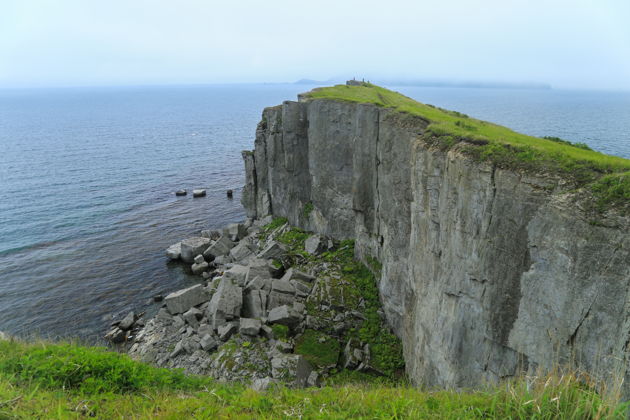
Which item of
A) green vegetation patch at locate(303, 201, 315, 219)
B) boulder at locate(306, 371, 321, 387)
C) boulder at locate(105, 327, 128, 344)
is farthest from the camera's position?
green vegetation patch at locate(303, 201, 315, 219)

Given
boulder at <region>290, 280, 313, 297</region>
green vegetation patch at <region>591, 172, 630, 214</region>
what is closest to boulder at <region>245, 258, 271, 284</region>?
boulder at <region>290, 280, 313, 297</region>

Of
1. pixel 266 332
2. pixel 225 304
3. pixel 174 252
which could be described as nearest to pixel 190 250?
pixel 174 252

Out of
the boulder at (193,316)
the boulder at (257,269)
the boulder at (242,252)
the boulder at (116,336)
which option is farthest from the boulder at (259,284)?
the boulder at (116,336)

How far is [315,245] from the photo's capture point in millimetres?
40406

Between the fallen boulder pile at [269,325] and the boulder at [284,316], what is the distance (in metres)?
0.08

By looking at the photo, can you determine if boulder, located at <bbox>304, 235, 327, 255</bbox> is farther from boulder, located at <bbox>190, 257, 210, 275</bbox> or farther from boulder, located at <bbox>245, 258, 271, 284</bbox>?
boulder, located at <bbox>190, 257, 210, 275</bbox>

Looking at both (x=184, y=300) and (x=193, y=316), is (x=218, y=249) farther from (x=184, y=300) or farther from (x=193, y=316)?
(x=193, y=316)

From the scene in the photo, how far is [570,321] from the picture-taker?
43.3 ft

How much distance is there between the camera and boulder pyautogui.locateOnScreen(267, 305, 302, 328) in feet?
94.1

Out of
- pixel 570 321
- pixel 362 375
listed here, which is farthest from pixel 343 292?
pixel 570 321

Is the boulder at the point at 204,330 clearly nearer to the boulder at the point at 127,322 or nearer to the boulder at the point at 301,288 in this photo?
the boulder at the point at 301,288

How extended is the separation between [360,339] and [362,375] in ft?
11.3

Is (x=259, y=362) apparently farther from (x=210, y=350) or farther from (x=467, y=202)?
(x=467, y=202)

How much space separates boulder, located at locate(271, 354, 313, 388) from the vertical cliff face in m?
6.83
